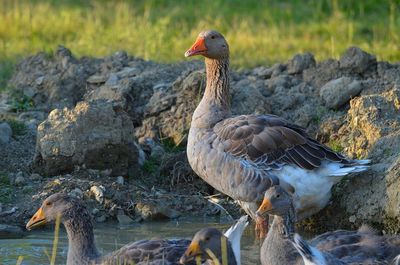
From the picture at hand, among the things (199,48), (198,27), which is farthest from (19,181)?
(198,27)

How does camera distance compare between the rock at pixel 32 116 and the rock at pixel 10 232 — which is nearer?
the rock at pixel 10 232

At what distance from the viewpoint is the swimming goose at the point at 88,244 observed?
902 cm

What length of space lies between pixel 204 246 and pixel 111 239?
2681 mm

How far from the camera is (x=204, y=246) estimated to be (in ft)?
28.8

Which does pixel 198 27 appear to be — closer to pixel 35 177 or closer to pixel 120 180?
pixel 120 180

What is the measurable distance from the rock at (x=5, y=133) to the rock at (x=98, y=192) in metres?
1.67

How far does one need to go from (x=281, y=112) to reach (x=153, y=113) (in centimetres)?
150

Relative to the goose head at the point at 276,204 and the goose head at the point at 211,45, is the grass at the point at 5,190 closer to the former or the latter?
the goose head at the point at 211,45

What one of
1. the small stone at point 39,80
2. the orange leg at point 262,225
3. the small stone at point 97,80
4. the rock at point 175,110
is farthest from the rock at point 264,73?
the orange leg at point 262,225

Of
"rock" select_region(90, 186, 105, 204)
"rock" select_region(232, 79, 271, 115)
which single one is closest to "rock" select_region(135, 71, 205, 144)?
"rock" select_region(232, 79, 271, 115)

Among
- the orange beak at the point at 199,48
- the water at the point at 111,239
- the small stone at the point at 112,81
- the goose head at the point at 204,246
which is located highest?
the orange beak at the point at 199,48

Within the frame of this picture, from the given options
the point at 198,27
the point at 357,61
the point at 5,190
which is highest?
the point at 357,61

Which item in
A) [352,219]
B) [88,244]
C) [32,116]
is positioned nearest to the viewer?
[88,244]

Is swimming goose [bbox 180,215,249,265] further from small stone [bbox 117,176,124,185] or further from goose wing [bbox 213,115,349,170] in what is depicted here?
small stone [bbox 117,176,124,185]
